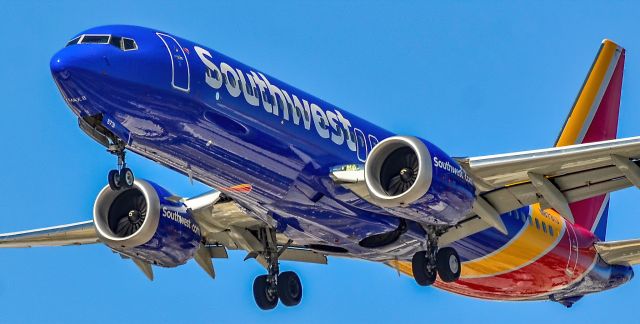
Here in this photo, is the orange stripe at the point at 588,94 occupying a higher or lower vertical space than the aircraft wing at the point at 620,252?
higher

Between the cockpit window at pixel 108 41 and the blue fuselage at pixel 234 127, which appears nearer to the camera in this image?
the blue fuselage at pixel 234 127

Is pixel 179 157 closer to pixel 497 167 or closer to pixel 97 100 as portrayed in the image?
pixel 97 100

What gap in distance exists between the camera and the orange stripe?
150 ft

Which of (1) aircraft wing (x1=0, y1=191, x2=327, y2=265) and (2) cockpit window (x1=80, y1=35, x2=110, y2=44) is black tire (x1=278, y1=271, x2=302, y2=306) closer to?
(1) aircraft wing (x1=0, y1=191, x2=327, y2=265)

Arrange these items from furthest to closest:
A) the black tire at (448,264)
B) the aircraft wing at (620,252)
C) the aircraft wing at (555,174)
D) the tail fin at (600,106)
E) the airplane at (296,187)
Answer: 1. the tail fin at (600,106)
2. the aircraft wing at (620,252)
3. the black tire at (448,264)
4. the aircraft wing at (555,174)
5. the airplane at (296,187)

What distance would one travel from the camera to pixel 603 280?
1607 inches

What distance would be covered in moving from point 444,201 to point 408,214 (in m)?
0.97

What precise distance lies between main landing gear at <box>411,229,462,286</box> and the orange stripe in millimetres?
11961

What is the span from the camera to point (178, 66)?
2983 centimetres

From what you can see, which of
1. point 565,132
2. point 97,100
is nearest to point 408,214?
point 97,100

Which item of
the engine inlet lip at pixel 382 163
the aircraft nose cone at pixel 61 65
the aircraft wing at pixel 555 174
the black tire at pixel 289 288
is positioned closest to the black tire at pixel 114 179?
the aircraft nose cone at pixel 61 65

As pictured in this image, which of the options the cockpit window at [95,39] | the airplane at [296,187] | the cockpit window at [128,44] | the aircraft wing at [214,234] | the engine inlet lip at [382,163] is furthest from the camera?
the aircraft wing at [214,234]

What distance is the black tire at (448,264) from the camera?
34.9 metres

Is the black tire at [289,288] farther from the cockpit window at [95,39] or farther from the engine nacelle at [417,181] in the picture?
the cockpit window at [95,39]
